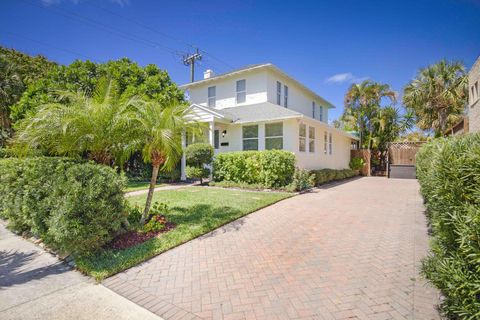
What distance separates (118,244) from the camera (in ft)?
15.2

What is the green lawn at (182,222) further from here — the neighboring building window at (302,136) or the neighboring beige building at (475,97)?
the neighboring beige building at (475,97)

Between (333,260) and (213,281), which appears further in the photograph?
(333,260)

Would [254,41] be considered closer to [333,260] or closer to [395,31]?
[395,31]

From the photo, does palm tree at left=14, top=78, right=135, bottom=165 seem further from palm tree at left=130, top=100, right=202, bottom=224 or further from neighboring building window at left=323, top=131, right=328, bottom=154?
neighboring building window at left=323, top=131, right=328, bottom=154

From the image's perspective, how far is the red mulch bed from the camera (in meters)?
4.59

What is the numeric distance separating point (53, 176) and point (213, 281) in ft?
12.5

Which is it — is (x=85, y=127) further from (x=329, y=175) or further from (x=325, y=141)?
(x=325, y=141)

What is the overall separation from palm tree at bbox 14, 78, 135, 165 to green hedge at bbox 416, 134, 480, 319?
18.4 ft

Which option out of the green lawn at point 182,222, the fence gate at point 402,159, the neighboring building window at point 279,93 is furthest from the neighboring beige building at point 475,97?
the neighboring building window at point 279,93

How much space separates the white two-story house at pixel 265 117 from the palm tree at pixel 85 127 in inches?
227

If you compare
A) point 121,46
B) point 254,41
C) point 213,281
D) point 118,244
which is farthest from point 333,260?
point 121,46

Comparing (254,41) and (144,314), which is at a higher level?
(254,41)

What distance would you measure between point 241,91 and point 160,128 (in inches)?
503

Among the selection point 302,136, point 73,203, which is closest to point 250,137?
point 302,136
